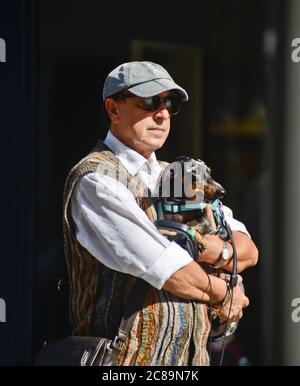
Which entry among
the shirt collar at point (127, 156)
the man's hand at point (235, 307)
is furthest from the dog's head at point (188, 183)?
the man's hand at point (235, 307)

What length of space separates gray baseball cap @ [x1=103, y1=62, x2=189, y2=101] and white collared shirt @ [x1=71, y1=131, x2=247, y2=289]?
0.27m

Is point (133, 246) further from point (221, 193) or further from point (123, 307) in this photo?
point (221, 193)

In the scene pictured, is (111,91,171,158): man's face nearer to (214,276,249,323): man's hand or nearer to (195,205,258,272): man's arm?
(195,205,258,272): man's arm

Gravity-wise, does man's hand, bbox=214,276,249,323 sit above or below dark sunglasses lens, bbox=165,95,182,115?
below

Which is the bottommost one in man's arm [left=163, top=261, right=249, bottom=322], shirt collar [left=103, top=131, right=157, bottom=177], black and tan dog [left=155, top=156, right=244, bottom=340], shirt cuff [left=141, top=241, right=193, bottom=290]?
man's arm [left=163, top=261, right=249, bottom=322]

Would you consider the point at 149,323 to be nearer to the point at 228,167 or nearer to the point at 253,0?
the point at 228,167

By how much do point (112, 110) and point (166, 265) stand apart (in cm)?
60

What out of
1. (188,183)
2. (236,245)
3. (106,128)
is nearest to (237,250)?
(236,245)

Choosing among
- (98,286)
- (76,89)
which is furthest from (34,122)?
(98,286)

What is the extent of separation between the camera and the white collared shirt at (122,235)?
9.02 feet

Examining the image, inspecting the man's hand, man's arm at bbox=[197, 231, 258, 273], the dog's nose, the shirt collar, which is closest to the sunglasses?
the shirt collar

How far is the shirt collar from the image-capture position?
281cm

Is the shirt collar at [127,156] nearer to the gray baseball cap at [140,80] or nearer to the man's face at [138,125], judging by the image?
the man's face at [138,125]

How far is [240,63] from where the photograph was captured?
137 inches
